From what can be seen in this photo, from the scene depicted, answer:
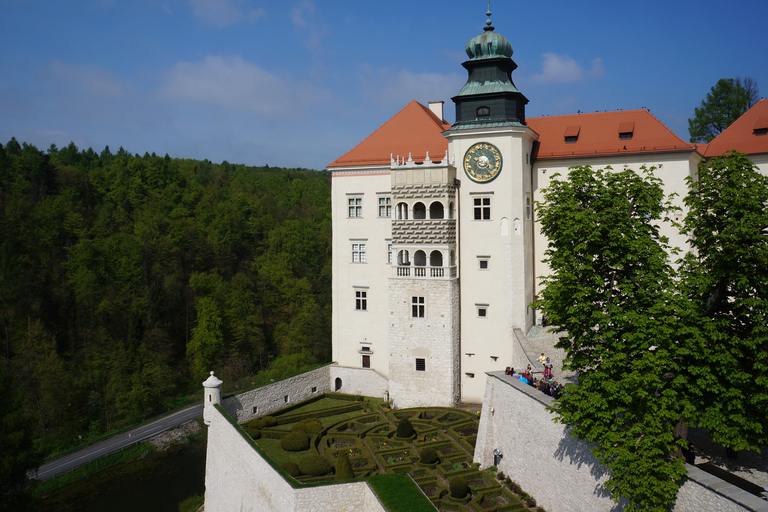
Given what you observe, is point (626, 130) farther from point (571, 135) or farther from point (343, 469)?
point (343, 469)

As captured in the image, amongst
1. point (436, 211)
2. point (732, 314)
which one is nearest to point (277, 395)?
point (436, 211)

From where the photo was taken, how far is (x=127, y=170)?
3275 inches

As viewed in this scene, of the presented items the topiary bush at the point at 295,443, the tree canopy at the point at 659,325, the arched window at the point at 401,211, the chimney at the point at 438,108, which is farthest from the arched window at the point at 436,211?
the tree canopy at the point at 659,325

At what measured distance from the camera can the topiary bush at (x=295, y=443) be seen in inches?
1073

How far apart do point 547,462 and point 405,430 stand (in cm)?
847

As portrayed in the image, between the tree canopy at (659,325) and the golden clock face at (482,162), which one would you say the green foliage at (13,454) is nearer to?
the tree canopy at (659,325)

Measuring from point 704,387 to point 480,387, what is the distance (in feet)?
55.4

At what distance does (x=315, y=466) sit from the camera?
24.5m

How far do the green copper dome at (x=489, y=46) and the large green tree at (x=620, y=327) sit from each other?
602 inches

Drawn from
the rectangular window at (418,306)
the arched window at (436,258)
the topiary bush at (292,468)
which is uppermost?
the arched window at (436,258)

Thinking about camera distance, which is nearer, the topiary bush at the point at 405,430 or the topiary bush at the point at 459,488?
the topiary bush at the point at 459,488

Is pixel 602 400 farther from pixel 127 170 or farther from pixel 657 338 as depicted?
pixel 127 170

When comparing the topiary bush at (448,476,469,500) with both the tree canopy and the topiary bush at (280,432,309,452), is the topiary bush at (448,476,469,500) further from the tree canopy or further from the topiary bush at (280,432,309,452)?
the topiary bush at (280,432,309,452)

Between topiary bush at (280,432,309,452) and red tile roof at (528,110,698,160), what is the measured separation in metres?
19.5
